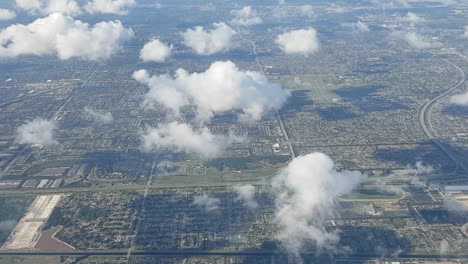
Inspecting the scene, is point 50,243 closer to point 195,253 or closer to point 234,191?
point 195,253

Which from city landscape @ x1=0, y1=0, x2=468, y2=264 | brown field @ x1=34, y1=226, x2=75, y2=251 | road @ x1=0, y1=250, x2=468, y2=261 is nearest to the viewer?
road @ x1=0, y1=250, x2=468, y2=261

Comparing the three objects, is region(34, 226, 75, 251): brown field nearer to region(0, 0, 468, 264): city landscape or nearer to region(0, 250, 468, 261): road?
region(0, 0, 468, 264): city landscape

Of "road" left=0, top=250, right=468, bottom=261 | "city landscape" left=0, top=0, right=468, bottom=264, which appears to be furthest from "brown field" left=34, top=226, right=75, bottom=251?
"road" left=0, top=250, right=468, bottom=261

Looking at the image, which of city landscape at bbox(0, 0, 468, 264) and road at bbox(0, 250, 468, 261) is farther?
city landscape at bbox(0, 0, 468, 264)

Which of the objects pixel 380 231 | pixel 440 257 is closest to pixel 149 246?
pixel 380 231

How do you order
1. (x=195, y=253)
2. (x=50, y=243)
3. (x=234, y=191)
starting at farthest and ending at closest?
(x=234, y=191), (x=50, y=243), (x=195, y=253)

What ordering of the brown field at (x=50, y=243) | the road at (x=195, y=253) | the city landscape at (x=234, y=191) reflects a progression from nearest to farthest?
1. the road at (x=195, y=253)
2. the city landscape at (x=234, y=191)
3. the brown field at (x=50, y=243)

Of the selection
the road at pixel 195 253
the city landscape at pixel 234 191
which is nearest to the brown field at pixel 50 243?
the city landscape at pixel 234 191

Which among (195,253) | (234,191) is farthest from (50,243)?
(234,191)

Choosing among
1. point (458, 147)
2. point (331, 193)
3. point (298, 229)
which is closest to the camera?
point (298, 229)

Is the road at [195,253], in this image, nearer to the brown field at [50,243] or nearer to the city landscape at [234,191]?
the city landscape at [234,191]

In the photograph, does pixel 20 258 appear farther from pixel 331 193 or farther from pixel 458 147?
pixel 458 147
